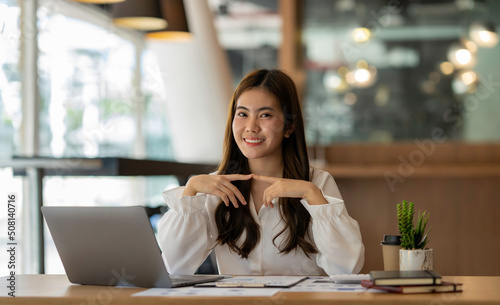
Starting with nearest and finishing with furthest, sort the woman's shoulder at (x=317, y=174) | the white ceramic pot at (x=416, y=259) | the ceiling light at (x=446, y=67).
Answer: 1. the white ceramic pot at (x=416, y=259)
2. the woman's shoulder at (x=317, y=174)
3. the ceiling light at (x=446, y=67)

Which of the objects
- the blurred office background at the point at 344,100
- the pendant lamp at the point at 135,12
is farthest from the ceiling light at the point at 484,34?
the pendant lamp at the point at 135,12

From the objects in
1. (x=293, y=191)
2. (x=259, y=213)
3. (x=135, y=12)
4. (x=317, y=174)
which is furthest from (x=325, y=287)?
(x=135, y=12)

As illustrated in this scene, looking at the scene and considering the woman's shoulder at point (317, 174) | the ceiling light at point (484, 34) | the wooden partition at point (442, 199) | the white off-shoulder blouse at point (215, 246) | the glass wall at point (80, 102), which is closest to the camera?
the white off-shoulder blouse at point (215, 246)

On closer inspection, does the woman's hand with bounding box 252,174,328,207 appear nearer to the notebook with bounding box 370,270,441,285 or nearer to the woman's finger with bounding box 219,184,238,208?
the woman's finger with bounding box 219,184,238,208

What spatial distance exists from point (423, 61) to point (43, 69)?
2841mm

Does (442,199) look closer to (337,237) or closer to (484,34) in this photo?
(484,34)

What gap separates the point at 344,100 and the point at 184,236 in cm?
341

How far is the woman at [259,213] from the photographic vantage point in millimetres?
1995

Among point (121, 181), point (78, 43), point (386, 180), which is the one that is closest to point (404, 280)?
point (386, 180)

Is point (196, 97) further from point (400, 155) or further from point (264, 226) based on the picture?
point (264, 226)

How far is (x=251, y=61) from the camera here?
22.4 ft

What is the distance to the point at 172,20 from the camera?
337cm

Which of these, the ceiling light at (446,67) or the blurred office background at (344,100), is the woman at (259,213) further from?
the ceiling light at (446,67)

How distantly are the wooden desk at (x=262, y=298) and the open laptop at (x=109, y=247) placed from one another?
0.04 m
